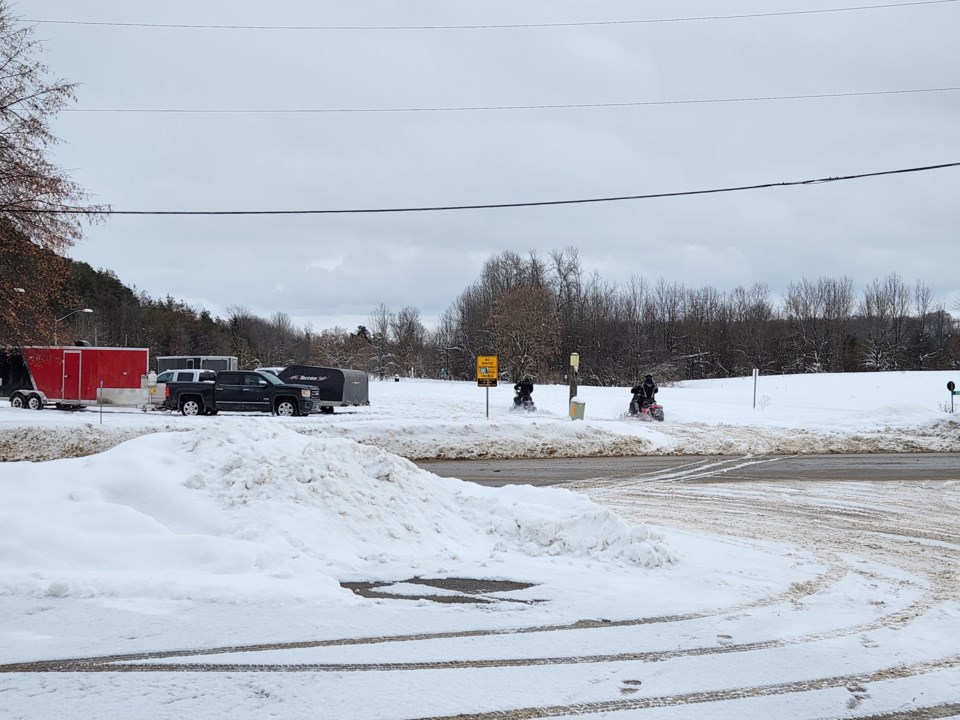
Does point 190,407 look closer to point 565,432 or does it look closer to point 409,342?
point 565,432

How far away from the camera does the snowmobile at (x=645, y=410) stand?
30.1 metres

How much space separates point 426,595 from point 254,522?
2188mm

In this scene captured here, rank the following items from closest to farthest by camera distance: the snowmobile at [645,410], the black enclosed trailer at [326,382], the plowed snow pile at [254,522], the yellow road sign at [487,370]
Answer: the plowed snow pile at [254,522] < the yellow road sign at [487,370] < the snowmobile at [645,410] < the black enclosed trailer at [326,382]

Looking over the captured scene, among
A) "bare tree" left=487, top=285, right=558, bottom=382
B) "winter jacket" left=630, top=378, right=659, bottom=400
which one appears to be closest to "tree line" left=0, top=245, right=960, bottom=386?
"bare tree" left=487, top=285, right=558, bottom=382

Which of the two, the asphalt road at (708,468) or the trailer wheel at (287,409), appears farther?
the trailer wheel at (287,409)

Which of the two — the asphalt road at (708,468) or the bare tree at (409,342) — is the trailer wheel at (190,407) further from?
the bare tree at (409,342)

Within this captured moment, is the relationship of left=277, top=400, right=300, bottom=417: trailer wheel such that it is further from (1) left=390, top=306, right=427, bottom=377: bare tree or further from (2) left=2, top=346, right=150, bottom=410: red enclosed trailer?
(1) left=390, top=306, right=427, bottom=377: bare tree

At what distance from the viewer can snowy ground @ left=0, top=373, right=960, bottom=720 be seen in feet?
15.7

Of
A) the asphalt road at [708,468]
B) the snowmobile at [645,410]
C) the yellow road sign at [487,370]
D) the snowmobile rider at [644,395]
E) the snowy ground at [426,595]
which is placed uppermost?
the yellow road sign at [487,370]

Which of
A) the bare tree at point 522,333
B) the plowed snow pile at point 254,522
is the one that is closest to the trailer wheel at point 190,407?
the plowed snow pile at point 254,522

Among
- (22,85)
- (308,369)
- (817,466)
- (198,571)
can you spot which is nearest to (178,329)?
(308,369)

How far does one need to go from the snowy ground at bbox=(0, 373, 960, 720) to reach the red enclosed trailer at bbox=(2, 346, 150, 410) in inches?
952

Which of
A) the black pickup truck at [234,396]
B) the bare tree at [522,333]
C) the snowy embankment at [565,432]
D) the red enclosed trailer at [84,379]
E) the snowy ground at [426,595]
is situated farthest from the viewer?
the bare tree at [522,333]

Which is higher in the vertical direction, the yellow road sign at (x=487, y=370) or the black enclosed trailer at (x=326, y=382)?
the yellow road sign at (x=487, y=370)
